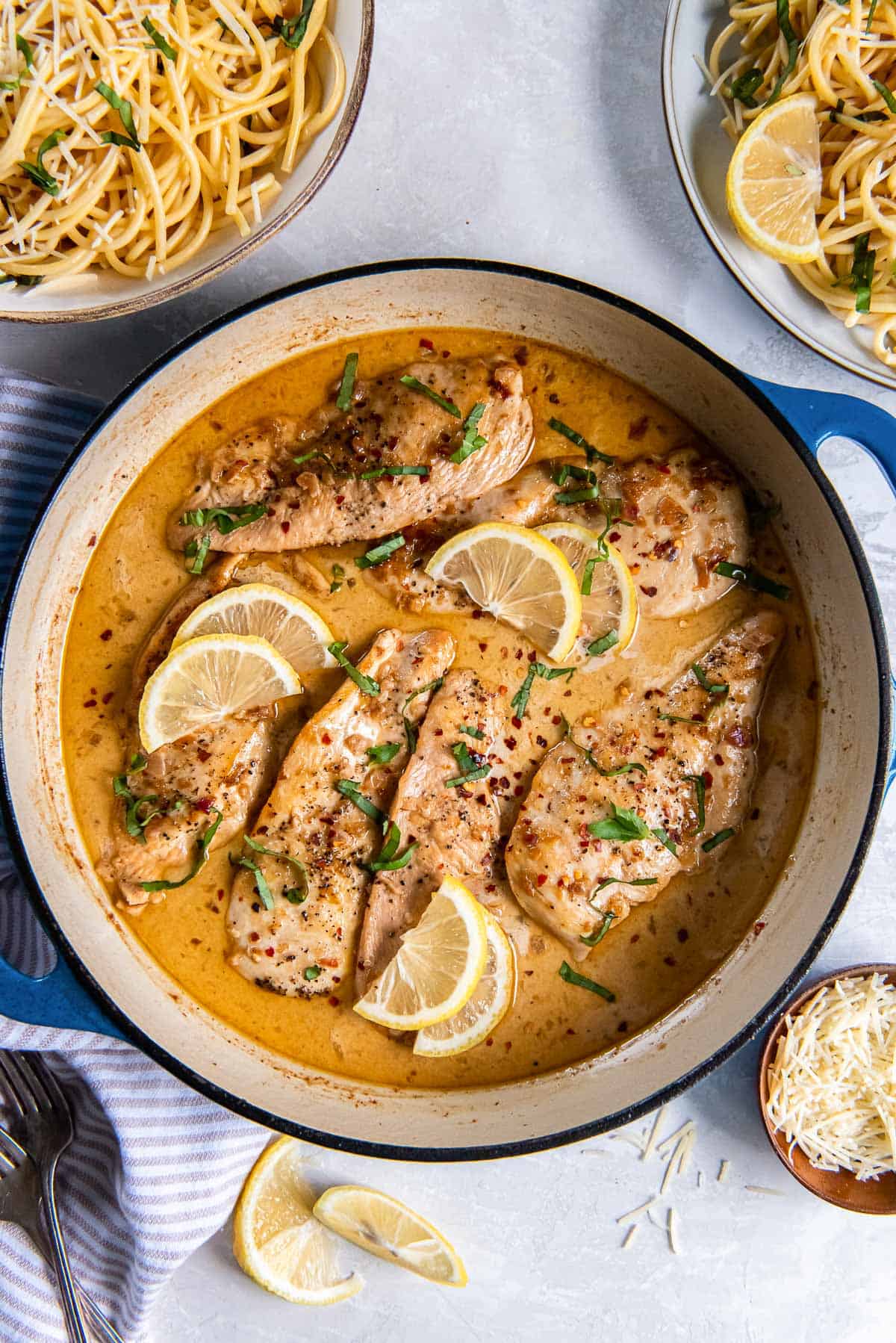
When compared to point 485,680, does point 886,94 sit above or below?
above

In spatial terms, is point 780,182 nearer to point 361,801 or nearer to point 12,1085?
point 361,801

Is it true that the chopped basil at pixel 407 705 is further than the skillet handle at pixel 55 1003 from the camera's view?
Yes

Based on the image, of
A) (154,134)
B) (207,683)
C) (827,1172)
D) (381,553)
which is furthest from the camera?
(827,1172)

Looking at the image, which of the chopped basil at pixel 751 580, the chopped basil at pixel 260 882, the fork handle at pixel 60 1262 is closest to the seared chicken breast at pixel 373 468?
the chopped basil at pixel 751 580

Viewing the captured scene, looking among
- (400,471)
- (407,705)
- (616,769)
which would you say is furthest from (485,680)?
(400,471)

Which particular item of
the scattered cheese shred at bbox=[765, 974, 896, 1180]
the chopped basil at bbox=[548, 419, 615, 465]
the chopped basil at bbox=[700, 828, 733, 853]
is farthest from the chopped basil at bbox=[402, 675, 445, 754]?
the scattered cheese shred at bbox=[765, 974, 896, 1180]

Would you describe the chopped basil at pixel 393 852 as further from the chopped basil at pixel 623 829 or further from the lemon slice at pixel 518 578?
the lemon slice at pixel 518 578
